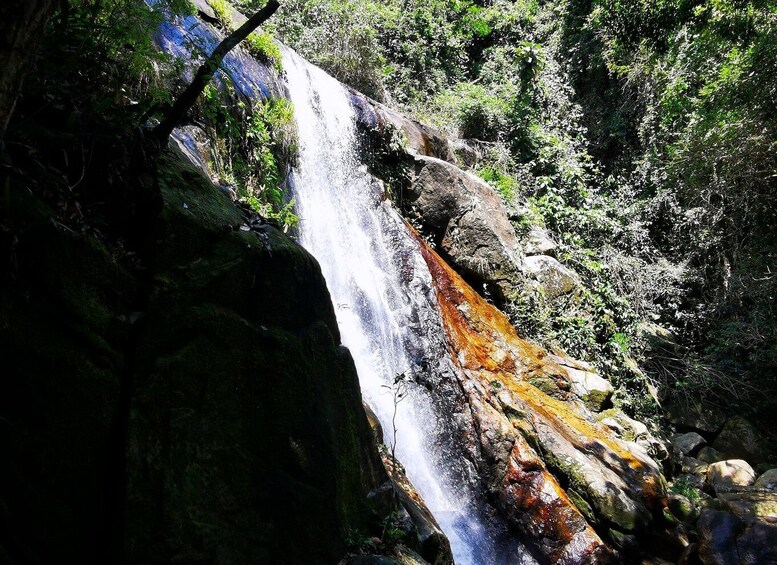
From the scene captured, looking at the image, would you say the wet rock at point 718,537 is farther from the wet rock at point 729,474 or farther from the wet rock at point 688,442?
the wet rock at point 688,442

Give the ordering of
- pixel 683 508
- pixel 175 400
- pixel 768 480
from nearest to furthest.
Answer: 1. pixel 175 400
2. pixel 683 508
3. pixel 768 480

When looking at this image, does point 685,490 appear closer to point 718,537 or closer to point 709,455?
point 718,537

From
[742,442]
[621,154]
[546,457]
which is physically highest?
[621,154]

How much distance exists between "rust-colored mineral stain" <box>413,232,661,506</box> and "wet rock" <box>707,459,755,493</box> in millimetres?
3445

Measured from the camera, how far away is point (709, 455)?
1077 cm

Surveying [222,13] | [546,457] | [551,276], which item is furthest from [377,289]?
[222,13]

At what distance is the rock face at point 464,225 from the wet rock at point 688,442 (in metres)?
5.26

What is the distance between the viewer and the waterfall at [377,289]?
655 centimetres

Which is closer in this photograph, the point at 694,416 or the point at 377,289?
the point at 377,289

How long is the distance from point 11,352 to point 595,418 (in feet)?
26.4

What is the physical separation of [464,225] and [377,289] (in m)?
2.90

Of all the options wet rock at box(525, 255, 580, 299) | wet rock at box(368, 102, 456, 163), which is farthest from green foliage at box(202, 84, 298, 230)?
wet rock at box(525, 255, 580, 299)

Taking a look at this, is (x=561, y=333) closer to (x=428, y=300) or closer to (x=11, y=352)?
(x=428, y=300)

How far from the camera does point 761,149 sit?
10.8 m
